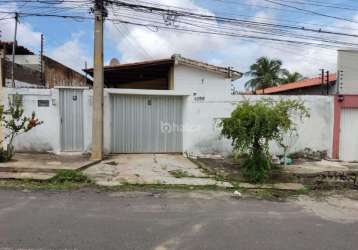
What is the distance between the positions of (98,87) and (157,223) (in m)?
6.91

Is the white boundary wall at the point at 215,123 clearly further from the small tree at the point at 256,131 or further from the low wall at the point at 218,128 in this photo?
the small tree at the point at 256,131

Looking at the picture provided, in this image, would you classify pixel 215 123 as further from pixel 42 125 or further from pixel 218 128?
pixel 42 125

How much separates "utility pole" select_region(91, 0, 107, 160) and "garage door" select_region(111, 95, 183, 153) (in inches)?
64.8

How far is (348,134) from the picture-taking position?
44.4ft

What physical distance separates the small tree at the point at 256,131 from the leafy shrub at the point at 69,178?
12.7 ft

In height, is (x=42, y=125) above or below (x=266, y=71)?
below

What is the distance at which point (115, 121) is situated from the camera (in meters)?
13.3

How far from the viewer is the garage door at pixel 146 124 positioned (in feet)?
43.7

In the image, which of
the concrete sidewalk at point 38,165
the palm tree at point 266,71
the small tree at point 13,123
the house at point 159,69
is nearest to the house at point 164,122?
the house at point 159,69

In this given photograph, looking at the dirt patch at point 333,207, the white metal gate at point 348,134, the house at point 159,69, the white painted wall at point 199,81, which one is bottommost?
the dirt patch at point 333,207

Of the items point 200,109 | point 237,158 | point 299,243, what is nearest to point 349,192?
point 237,158

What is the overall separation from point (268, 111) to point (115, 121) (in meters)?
6.19

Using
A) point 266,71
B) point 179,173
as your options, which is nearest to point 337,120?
point 179,173

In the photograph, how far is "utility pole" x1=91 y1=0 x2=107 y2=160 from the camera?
37.1 ft
